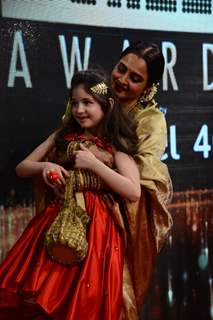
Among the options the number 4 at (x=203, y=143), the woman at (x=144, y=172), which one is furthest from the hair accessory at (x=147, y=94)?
the number 4 at (x=203, y=143)

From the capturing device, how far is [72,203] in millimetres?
1808

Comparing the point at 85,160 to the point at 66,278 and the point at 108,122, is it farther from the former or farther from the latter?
the point at 66,278

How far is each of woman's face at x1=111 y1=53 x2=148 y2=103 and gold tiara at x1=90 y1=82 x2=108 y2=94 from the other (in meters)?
0.18

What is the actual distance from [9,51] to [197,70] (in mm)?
833

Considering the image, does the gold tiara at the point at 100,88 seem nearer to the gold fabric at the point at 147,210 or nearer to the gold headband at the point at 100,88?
the gold headband at the point at 100,88

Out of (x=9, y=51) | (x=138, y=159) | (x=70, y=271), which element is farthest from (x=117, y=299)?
(x=9, y=51)

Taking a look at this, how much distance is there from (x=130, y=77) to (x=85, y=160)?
15.4 inches

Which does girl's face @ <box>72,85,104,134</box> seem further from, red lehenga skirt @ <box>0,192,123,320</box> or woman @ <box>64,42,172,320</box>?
red lehenga skirt @ <box>0,192,123,320</box>

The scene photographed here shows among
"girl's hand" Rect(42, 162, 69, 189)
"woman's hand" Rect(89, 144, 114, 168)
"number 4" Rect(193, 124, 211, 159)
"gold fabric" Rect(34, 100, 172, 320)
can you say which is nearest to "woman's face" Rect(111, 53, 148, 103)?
"gold fabric" Rect(34, 100, 172, 320)

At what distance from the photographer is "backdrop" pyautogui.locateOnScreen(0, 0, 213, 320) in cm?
242

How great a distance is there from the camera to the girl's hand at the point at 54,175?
1818 mm

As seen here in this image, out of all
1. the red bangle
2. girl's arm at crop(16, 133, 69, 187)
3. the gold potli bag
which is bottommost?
the gold potli bag

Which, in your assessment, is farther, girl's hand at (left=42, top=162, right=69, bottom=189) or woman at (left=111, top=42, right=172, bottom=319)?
woman at (left=111, top=42, right=172, bottom=319)

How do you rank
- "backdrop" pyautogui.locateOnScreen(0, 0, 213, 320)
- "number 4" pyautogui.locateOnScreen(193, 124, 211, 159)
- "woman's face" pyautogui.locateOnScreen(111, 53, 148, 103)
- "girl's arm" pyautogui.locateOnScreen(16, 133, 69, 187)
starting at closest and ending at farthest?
"girl's arm" pyautogui.locateOnScreen(16, 133, 69, 187)
"woman's face" pyautogui.locateOnScreen(111, 53, 148, 103)
"backdrop" pyautogui.locateOnScreen(0, 0, 213, 320)
"number 4" pyautogui.locateOnScreen(193, 124, 211, 159)
